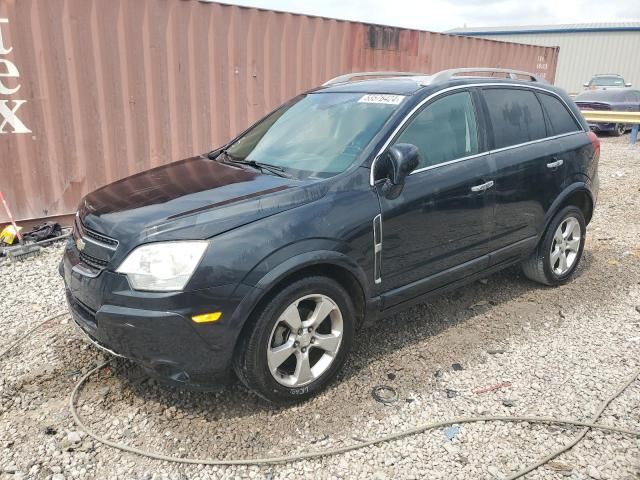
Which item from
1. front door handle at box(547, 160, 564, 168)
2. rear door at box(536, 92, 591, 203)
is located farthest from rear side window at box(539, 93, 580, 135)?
front door handle at box(547, 160, 564, 168)

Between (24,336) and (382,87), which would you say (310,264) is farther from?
(24,336)


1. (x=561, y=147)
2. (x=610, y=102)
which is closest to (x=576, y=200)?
(x=561, y=147)

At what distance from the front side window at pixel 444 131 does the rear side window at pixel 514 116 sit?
0.25m

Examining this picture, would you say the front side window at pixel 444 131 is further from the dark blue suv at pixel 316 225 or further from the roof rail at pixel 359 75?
the roof rail at pixel 359 75

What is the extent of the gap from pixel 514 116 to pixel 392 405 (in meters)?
2.44

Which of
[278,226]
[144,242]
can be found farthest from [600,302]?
[144,242]

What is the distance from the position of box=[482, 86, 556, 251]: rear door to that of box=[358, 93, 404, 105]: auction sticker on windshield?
84 centimetres

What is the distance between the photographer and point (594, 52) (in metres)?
33.3

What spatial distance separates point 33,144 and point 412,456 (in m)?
5.41

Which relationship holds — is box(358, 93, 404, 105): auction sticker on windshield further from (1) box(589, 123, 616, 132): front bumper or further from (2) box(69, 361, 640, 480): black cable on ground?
(1) box(589, 123, 616, 132): front bumper

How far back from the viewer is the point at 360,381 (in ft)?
10.5

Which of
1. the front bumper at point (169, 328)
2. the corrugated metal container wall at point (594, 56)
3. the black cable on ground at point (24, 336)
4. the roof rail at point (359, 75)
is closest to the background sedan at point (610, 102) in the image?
the roof rail at point (359, 75)

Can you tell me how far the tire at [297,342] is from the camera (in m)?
2.67

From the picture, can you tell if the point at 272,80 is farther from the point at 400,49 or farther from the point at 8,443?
the point at 8,443
